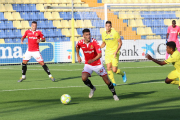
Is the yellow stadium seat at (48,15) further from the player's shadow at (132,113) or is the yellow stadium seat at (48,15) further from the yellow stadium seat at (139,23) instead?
the player's shadow at (132,113)

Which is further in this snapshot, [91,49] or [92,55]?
[92,55]

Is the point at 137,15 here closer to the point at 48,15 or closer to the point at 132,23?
the point at 132,23

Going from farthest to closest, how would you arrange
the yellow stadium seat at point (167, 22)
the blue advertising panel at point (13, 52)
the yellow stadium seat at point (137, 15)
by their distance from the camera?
the yellow stadium seat at point (167, 22) → the yellow stadium seat at point (137, 15) → the blue advertising panel at point (13, 52)

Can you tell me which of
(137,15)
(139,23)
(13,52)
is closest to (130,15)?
(137,15)

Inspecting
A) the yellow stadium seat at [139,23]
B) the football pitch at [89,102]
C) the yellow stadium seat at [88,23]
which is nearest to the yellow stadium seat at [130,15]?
the yellow stadium seat at [139,23]

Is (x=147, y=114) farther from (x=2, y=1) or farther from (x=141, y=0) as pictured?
(x=141, y=0)

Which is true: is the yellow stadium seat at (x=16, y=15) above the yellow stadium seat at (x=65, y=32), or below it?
above

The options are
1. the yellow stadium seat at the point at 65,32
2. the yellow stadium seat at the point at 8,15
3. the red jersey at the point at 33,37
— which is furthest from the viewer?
the yellow stadium seat at the point at 65,32

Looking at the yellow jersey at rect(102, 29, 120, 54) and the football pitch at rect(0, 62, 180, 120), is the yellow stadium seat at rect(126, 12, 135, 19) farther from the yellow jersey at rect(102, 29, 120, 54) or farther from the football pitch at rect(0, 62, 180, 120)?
the yellow jersey at rect(102, 29, 120, 54)

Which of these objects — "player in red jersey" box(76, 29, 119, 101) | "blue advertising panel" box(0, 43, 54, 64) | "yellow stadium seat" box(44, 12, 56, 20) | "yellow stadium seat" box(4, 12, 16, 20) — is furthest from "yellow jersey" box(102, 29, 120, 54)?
"yellow stadium seat" box(44, 12, 56, 20)

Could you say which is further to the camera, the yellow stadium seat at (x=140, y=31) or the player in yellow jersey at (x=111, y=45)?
the yellow stadium seat at (x=140, y=31)

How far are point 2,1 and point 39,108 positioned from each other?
1892cm

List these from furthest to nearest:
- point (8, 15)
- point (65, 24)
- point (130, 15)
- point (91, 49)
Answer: point (65, 24) < point (130, 15) < point (8, 15) < point (91, 49)

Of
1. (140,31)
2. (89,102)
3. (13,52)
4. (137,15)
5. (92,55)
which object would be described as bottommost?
(89,102)
